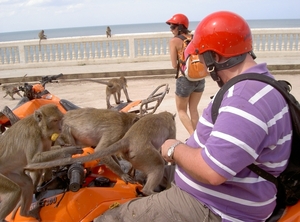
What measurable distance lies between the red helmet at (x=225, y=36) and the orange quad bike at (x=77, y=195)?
117cm

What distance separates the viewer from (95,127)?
3.39 metres

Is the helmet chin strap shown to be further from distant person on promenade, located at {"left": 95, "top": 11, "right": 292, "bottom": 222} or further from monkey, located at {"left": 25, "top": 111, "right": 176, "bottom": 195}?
monkey, located at {"left": 25, "top": 111, "right": 176, "bottom": 195}

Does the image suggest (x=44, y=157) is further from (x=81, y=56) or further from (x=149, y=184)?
(x=81, y=56)

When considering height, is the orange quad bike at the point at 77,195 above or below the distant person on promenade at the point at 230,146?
below

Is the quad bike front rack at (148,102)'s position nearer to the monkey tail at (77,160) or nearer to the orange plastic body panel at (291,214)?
the monkey tail at (77,160)

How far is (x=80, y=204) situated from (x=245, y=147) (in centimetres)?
124

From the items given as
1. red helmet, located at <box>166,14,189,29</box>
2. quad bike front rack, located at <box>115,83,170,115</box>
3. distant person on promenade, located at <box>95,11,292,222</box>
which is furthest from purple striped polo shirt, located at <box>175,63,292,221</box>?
red helmet, located at <box>166,14,189,29</box>

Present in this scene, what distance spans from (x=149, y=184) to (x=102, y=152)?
0.61m

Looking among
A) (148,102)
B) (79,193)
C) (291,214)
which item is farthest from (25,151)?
(291,214)

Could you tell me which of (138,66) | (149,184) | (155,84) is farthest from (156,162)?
(138,66)

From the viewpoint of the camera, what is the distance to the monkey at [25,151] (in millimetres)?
2540

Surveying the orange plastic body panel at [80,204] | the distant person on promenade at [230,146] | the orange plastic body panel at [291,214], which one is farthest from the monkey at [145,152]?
the orange plastic body panel at [291,214]

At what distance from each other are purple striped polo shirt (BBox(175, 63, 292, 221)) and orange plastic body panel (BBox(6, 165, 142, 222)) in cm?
74

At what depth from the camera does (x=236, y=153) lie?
1.59 meters
